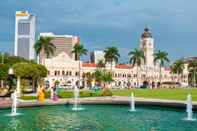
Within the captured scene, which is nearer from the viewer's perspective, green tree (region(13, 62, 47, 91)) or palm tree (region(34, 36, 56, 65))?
green tree (region(13, 62, 47, 91))

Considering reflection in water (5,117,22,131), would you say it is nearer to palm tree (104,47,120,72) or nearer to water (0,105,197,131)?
water (0,105,197,131)

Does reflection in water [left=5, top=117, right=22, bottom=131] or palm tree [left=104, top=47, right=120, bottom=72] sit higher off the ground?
palm tree [left=104, top=47, right=120, bottom=72]

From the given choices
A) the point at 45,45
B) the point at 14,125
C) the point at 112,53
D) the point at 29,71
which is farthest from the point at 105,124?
the point at 112,53

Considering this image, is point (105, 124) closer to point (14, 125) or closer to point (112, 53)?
point (14, 125)

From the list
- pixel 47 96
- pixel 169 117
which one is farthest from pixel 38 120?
pixel 47 96

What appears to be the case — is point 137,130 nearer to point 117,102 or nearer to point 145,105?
point 145,105

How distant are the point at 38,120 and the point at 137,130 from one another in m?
7.35

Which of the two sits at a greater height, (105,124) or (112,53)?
(112,53)

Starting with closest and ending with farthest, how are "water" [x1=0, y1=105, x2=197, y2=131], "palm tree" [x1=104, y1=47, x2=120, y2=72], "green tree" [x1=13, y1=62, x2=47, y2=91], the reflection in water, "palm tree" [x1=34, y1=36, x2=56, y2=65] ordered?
the reflection in water → "water" [x1=0, y1=105, x2=197, y2=131] → "green tree" [x1=13, y1=62, x2=47, y2=91] → "palm tree" [x1=34, y1=36, x2=56, y2=65] → "palm tree" [x1=104, y1=47, x2=120, y2=72]

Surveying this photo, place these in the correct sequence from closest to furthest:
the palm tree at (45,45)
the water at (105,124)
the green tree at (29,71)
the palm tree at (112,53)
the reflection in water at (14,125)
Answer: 1. the reflection in water at (14,125)
2. the water at (105,124)
3. the green tree at (29,71)
4. the palm tree at (45,45)
5. the palm tree at (112,53)

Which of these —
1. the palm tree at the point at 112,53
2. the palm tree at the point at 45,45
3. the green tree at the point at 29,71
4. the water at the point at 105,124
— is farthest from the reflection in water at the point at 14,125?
the palm tree at the point at 112,53

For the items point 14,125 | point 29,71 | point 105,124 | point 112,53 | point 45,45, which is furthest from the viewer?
point 112,53

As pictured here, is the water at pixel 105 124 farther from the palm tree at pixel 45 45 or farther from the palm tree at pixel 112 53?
the palm tree at pixel 112 53

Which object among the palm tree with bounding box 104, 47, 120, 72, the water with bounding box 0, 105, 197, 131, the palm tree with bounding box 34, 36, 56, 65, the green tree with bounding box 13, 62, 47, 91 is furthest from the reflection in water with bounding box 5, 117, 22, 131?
the palm tree with bounding box 104, 47, 120, 72
